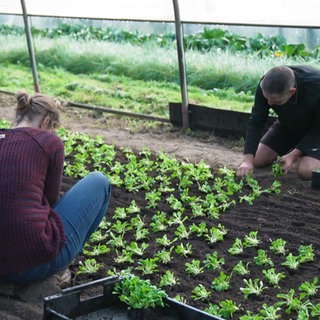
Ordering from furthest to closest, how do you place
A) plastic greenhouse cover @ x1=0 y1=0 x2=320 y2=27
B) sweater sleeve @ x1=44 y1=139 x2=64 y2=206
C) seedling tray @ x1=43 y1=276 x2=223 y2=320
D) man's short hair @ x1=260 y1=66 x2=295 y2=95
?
plastic greenhouse cover @ x1=0 y1=0 x2=320 y2=27 < man's short hair @ x1=260 y1=66 x2=295 y2=95 < sweater sleeve @ x1=44 y1=139 x2=64 y2=206 < seedling tray @ x1=43 y1=276 x2=223 y2=320

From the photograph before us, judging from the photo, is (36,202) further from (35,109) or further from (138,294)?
(138,294)

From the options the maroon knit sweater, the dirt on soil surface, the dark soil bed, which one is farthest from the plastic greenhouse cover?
the maroon knit sweater

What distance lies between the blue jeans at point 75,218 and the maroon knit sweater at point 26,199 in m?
0.15

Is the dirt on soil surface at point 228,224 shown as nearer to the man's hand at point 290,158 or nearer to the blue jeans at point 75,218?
the man's hand at point 290,158

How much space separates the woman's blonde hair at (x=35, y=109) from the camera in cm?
475

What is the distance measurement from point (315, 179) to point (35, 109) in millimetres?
2938

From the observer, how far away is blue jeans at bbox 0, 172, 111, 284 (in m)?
4.70

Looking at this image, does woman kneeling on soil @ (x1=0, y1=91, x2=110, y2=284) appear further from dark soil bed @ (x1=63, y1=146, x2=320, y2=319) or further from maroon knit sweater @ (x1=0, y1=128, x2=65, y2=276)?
dark soil bed @ (x1=63, y1=146, x2=320, y2=319)

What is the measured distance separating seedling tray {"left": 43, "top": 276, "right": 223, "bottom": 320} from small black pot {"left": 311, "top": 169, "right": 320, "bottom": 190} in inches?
109

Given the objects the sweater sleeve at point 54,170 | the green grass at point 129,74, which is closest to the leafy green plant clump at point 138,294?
the sweater sleeve at point 54,170

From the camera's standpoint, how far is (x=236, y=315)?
4.54 m

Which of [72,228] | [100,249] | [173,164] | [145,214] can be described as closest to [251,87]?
[173,164]

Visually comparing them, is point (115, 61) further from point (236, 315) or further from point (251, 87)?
point (236, 315)

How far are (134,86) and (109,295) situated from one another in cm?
739
